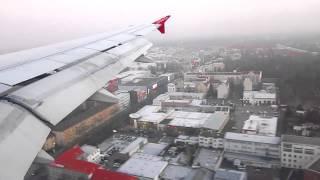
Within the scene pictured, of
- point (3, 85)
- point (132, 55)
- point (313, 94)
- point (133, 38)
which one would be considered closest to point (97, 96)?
point (3, 85)

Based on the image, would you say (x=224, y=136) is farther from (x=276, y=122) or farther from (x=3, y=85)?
(x=3, y=85)

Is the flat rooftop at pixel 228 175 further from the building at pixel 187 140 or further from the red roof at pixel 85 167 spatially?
the building at pixel 187 140

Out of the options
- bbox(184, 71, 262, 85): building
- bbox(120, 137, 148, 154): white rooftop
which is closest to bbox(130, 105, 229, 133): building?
bbox(120, 137, 148, 154): white rooftop

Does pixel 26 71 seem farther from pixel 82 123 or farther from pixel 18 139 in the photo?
pixel 82 123

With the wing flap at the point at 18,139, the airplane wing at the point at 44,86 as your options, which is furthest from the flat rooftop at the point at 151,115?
the wing flap at the point at 18,139

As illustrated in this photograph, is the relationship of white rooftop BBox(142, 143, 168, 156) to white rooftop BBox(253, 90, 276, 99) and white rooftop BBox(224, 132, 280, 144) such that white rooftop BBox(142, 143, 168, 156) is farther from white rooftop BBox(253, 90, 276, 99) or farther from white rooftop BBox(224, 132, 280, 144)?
white rooftop BBox(253, 90, 276, 99)

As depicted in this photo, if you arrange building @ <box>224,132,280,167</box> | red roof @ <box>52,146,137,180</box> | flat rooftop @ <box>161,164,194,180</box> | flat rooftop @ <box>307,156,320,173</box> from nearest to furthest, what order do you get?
red roof @ <box>52,146,137,180</box>
flat rooftop @ <box>307,156,320,173</box>
flat rooftop @ <box>161,164,194,180</box>
building @ <box>224,132,280,167</box>
